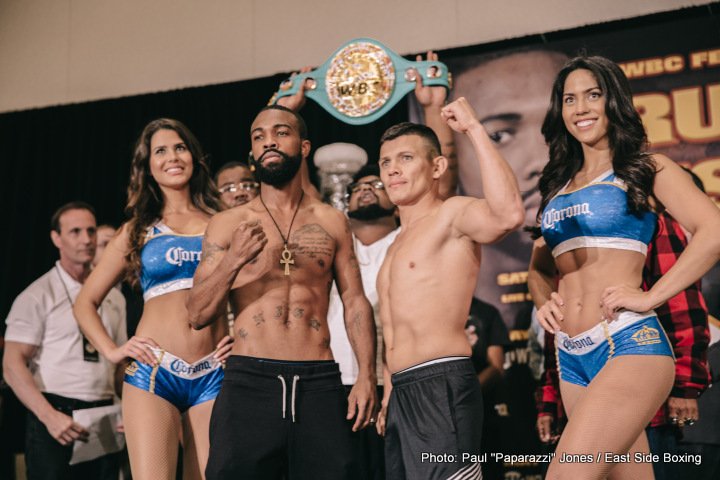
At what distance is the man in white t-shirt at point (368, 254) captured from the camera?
393cm

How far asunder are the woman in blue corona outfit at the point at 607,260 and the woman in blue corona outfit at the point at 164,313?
138cm

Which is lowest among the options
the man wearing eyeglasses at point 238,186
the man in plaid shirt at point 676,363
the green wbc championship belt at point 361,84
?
the man in plaid shirt at point 676,363

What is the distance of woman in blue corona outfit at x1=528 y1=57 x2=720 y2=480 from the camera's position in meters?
2.38

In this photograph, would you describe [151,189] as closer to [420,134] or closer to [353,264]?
[353,264]

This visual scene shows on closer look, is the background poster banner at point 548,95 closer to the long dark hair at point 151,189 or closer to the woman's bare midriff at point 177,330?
the long dark hair at point 151,189

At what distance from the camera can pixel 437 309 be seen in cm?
273

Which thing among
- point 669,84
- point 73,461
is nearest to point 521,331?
point 669,84

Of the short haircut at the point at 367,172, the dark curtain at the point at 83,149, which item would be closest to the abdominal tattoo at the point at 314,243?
the short haircut at the point at 367,172

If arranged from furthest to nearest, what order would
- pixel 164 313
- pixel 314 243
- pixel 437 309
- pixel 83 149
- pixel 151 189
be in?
1. pixel 83 149
2. pixel 151 189
3. pixel 164 313
4. pixel 314 243
5. pixel 437 309

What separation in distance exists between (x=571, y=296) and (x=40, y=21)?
5875mm

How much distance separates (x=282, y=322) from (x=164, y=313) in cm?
64

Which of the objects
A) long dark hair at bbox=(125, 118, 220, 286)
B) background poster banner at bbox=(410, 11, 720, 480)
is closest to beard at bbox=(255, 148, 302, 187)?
long dark hair at bbox=(125, 118, 220, 286)

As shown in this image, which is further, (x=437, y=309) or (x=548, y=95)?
(x=548, y=95)

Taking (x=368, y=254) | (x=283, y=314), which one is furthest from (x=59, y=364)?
(x=283, y=314)
